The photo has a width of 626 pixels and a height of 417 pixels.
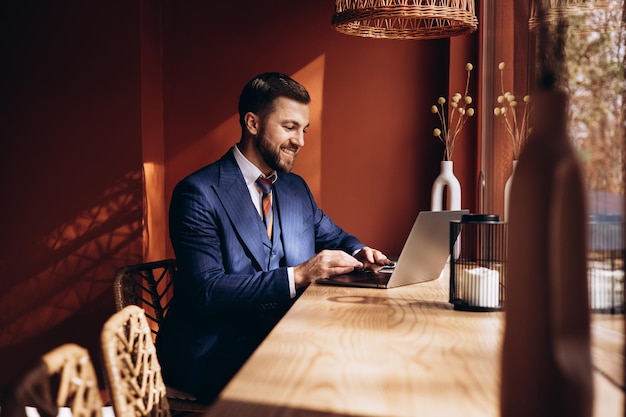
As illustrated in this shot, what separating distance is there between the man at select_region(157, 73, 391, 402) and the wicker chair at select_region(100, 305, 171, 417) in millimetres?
763

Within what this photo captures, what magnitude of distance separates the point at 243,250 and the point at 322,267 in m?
0.38

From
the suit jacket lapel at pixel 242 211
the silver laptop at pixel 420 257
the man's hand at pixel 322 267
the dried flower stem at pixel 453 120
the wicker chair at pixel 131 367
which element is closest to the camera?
the wicker chair at pixel 131 367

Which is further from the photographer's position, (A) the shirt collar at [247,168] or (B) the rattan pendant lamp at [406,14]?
(A) the shirt collar at [247,168]

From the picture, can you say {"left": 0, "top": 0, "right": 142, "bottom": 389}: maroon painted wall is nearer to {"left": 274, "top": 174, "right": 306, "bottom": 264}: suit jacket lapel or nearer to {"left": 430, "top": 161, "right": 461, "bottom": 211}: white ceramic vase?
{"left": 274, "top": 174, "right": 306, "bottom": 264}: suit jacket lapel

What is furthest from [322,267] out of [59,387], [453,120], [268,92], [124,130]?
[124,130]

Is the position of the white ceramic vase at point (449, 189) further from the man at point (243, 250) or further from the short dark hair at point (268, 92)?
the short dark hair at point (268, 92)

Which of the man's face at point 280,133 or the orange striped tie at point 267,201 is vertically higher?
the man's face at point 280,133

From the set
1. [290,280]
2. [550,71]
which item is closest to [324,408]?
[550,71]

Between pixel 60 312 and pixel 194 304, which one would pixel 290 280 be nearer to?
pixel 194 304

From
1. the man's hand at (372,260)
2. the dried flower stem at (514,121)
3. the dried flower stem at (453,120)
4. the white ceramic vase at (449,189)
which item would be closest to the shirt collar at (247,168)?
the man's hand at (372,260)

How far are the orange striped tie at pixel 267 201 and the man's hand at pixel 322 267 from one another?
44cm

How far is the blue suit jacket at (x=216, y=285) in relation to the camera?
7.40ft

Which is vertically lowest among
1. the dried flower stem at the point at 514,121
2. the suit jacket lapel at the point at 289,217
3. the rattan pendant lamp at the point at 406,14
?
the suit jacket lapel at the point at 289,217

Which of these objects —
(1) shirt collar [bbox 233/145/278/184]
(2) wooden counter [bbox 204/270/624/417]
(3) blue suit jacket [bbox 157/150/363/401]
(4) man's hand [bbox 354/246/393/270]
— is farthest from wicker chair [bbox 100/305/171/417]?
(1) shirt collar [bbox 233/145/278/184]
